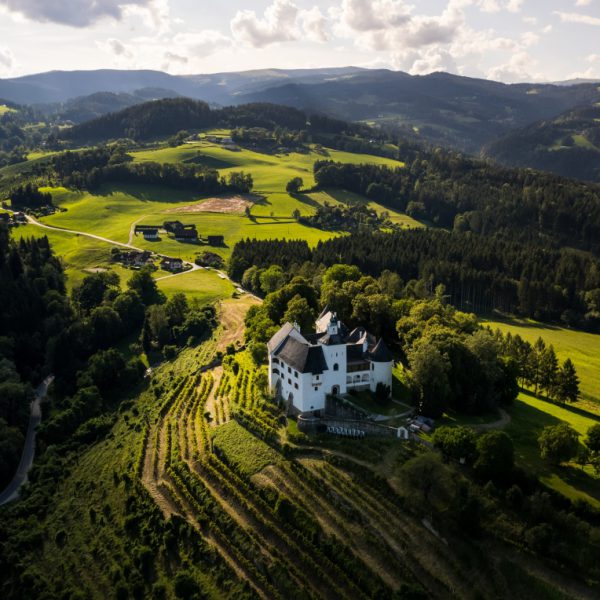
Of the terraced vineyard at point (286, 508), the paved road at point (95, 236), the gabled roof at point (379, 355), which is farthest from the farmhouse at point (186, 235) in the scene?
the gabled roof at point (379, 355)

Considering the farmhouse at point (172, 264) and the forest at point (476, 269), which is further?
the farmhouse at point (172, 264)

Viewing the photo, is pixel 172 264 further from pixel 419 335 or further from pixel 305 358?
pixel 305 358

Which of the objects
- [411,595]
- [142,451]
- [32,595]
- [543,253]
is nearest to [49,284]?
[142,451]

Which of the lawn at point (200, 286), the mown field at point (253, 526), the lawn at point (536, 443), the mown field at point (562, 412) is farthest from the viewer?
the lawn at point (200, 286)

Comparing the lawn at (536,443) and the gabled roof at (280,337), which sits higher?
the gabled roof at (280,337)

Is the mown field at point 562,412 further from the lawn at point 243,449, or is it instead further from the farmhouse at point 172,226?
the farmhouse at point 172,226

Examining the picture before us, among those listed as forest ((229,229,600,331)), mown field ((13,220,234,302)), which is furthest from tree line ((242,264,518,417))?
mown field ((13,220,234,302))

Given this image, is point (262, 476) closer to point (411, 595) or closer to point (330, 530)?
point (330, 530)
